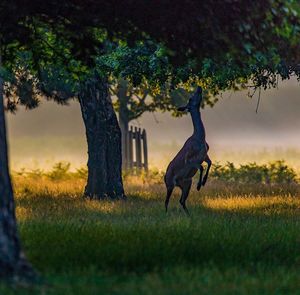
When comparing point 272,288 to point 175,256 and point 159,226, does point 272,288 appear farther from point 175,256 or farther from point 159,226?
point 159,226

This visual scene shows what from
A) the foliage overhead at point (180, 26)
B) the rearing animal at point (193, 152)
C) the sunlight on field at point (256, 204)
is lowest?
the sunlight on field at point (256, 204)

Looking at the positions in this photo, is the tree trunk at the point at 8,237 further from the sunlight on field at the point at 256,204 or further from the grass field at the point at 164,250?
the sunlight on field at the point at 256,204

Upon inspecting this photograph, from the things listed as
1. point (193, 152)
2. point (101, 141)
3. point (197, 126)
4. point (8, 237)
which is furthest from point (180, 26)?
point (101, 141)

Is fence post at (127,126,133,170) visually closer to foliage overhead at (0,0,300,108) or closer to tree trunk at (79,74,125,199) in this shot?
tree trunk at (79,74,125,199)

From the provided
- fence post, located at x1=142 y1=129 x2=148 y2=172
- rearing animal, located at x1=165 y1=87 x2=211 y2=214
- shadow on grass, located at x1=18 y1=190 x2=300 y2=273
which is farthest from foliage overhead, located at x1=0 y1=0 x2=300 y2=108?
fence post, located at x1=142 y1=129 x2=148 y2=172

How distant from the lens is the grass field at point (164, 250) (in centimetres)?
998

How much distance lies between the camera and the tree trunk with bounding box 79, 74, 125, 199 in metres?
25.1

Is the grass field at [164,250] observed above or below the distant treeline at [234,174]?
below

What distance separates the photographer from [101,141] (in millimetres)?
25453

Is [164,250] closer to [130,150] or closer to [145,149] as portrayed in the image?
[130,150]

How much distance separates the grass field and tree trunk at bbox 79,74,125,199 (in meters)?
3.94

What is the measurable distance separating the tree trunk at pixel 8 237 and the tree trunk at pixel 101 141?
14138 millimetres

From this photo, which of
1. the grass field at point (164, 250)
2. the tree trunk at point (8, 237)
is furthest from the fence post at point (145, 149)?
the tree trunk at point (8, 237)

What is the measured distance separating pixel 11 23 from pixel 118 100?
26535mm
